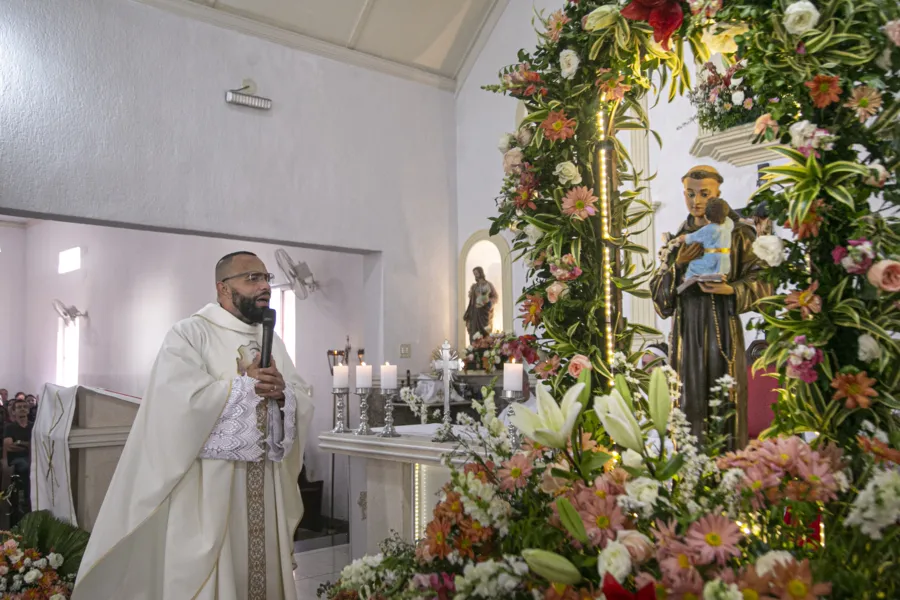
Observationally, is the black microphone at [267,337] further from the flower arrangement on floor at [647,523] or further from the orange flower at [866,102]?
the orange flower at [866,102]

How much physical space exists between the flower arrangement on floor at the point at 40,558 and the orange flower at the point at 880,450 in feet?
13.5

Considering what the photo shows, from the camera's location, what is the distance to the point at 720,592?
3.12 feet

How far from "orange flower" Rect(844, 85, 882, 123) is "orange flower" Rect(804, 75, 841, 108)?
42mm

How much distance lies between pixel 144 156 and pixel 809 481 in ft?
20.5

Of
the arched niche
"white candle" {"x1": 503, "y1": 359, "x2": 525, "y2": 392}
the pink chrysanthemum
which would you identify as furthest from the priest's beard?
the arched niche

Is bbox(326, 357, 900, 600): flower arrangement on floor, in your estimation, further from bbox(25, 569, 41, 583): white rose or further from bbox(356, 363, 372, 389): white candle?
bbox(25, 569, 41, 583): white rose

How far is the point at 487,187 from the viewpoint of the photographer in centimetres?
820

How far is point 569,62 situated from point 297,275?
734 cm

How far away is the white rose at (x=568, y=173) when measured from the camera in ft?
7.89

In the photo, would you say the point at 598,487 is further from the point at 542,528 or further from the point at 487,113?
the point at 487,113

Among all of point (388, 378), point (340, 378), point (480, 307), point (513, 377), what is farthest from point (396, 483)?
point (480, 307)

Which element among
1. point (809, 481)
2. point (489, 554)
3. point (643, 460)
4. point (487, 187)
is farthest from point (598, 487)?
point (487, 187)

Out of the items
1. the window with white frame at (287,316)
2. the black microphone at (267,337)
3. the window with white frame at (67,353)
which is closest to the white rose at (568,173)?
the black microphone at (267,337)

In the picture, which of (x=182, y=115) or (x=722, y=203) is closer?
(x=722, y=203)
